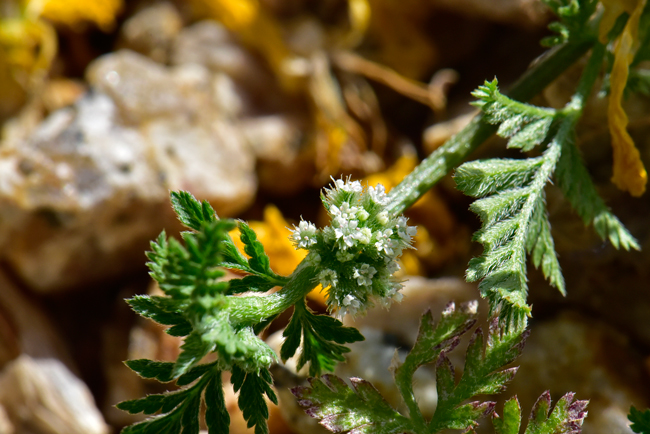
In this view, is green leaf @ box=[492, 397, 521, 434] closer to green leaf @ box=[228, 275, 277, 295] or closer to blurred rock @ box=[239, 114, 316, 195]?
green leaf @ box=[228, 275, 277, 295]

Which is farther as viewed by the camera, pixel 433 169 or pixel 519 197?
pixel 433 169

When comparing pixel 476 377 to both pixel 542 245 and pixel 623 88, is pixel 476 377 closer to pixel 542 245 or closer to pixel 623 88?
pixel 542 245

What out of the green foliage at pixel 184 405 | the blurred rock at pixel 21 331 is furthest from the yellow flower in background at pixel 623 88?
the blurred rock at pixel 21 331

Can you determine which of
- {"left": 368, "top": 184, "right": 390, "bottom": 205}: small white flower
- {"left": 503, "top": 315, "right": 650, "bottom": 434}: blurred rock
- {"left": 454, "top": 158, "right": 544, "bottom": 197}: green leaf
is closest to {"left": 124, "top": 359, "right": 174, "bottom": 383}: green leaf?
{"left": 368, "top": 184, "right": 390, "bottom": 205}: small white flower

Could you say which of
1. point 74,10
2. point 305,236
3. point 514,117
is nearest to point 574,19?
point 514,117

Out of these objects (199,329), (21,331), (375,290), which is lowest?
(199,329)
